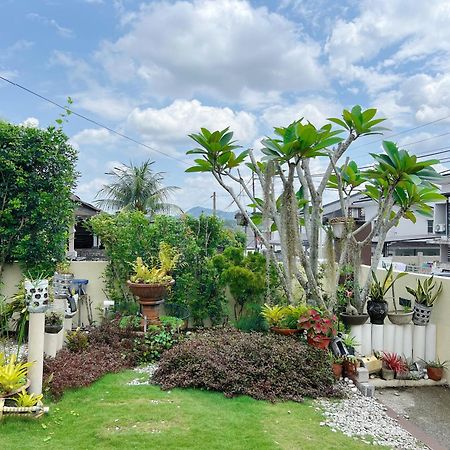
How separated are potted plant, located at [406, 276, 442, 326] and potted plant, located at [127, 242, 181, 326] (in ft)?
11.0

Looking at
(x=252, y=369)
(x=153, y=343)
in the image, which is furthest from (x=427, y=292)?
(x=153, y=343)

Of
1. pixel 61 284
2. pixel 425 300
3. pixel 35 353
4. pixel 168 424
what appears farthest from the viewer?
pixel 61 284

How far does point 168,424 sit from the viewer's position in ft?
11.2

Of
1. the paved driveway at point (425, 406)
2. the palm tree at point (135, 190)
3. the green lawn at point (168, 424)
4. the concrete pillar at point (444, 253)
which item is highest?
the palm tree at point (135, 190)

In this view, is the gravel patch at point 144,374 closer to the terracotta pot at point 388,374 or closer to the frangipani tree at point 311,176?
the frangipani tree at point 311,176

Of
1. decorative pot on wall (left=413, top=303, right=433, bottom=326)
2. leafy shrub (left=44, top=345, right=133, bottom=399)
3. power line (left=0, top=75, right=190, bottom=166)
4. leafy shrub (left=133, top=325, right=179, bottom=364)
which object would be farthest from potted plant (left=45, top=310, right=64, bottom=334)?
decorative pot on wall (left=413, top=303, right=433, bottom=326)

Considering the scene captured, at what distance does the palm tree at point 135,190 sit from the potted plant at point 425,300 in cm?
1711

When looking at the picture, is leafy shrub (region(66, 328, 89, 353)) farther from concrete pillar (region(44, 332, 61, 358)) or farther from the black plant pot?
the black plant pot

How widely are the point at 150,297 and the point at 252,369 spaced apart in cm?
229

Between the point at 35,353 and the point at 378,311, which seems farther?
the point at 378,311

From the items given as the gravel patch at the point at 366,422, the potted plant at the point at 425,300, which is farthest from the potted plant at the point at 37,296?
the potted plant at the point at 425,300

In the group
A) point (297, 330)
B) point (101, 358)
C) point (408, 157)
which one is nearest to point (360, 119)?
point (408, 157)

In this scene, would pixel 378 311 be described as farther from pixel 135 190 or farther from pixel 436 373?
pixel 135 190

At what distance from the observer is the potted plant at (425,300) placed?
539cm
